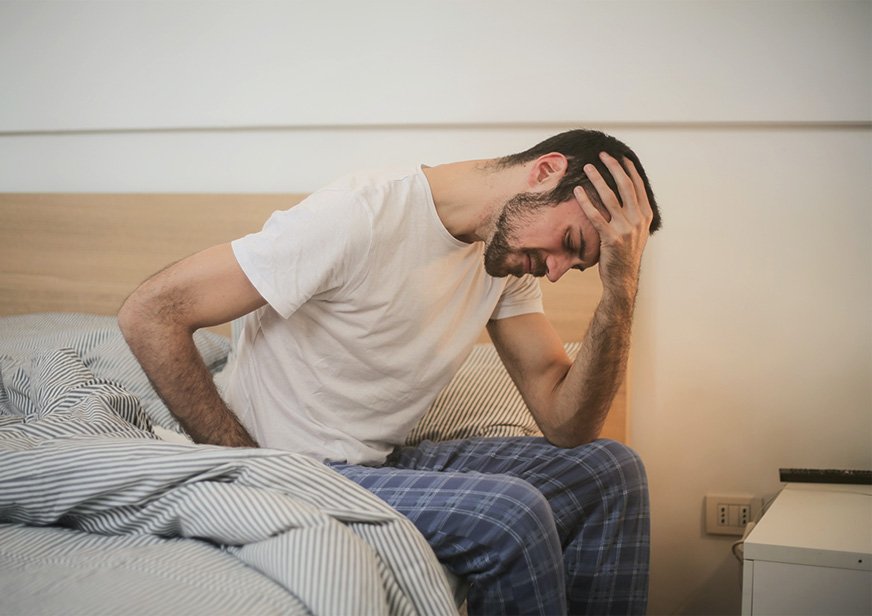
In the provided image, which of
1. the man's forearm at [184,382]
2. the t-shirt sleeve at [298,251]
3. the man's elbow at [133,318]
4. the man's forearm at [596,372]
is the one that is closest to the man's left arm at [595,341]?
the man's forearm at [596,372]

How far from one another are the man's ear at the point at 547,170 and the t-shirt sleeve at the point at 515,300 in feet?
0.78

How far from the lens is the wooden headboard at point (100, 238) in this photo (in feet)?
6.66

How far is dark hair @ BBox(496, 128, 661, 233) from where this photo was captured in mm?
1165

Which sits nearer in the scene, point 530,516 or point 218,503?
point 218,503

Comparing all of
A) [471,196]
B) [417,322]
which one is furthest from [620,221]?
[417,322]

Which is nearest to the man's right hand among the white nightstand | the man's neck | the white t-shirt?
the man's neck

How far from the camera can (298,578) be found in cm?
63

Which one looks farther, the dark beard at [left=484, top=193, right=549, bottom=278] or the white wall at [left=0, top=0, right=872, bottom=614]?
the white wall at [left=0, top=0, right=872, bottom=614]

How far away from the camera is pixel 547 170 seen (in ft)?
3.89

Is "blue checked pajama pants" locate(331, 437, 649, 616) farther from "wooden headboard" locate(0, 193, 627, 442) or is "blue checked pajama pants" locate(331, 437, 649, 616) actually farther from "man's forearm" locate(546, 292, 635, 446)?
"wooden headboard" locate(0, 193, 627, 442)

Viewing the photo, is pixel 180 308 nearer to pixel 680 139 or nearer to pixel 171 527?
pixel 171 527

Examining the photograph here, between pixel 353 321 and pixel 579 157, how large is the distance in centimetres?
45

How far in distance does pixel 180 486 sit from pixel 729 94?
1.61m

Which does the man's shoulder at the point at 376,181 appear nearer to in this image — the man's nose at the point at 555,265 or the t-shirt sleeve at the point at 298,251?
the t-shirt sleeve at the point at 298,251
